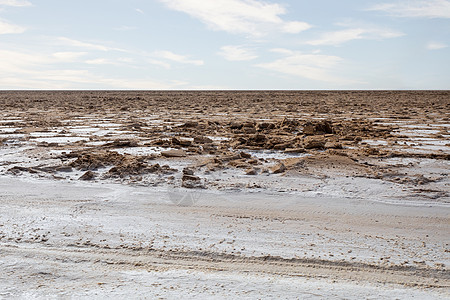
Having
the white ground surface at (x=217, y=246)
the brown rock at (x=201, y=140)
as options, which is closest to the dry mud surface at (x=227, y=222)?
the white ground surface at (x=217, y=246)

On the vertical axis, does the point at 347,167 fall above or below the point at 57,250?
above

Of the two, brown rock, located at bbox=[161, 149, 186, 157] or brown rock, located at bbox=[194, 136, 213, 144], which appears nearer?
brown rock, located at bbox=[161, 149, 186, 157]

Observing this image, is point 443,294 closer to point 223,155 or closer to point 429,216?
point 429,216

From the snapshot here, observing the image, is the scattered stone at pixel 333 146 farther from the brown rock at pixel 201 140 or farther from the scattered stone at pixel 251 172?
the scattered stone at pixel 251 172

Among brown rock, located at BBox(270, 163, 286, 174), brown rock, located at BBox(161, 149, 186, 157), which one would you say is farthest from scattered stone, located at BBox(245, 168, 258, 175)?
brown rock, located at BBox(161, 149, 186, 157)

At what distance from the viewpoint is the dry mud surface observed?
2561mm

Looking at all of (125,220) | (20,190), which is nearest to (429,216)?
(125,220)

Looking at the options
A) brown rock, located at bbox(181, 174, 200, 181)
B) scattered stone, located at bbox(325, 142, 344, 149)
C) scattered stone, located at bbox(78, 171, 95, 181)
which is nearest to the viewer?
brown rock, located at bbox(181, 174, 200, 181)

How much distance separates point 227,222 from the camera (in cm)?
366

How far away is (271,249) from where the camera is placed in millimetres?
3059

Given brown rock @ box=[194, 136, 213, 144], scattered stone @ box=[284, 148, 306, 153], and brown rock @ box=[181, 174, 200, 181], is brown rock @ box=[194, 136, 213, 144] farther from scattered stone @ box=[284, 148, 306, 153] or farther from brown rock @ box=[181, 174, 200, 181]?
brown rock @ box=[181, 174, 200, 181]

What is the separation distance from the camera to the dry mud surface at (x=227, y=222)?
256cm

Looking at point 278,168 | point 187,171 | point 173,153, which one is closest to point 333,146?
point 278,168

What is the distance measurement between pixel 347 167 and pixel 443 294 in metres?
3.31
